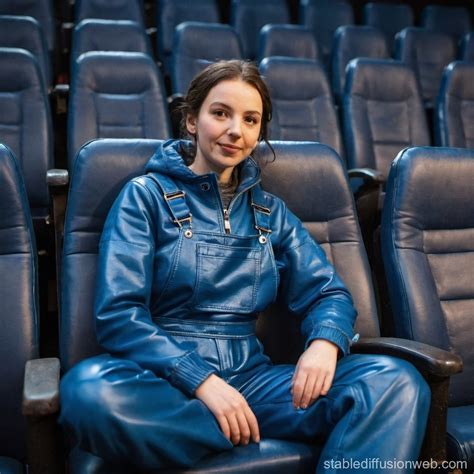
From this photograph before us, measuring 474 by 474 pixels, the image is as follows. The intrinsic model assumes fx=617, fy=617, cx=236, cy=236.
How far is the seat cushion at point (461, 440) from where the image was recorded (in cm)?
77

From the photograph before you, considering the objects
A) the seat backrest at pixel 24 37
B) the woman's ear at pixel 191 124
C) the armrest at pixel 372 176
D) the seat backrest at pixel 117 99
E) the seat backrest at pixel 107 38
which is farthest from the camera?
the seat backrest at pixel 107 38

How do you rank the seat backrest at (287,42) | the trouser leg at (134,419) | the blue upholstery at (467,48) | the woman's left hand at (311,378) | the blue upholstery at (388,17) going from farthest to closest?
the blue upholstery at (388,17) → the blue upholstery at (467,48) → the seat backrest at (287,42) → the woman's left hand at (311,378) → the trouser leg at (134,419)

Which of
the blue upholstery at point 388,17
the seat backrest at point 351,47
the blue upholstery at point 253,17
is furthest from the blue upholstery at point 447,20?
the blue upholstery at point 253,17

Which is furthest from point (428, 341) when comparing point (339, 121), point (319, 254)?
point (339, 121)

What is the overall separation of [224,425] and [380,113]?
4.68ft

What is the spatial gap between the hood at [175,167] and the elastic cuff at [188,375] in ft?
0.92

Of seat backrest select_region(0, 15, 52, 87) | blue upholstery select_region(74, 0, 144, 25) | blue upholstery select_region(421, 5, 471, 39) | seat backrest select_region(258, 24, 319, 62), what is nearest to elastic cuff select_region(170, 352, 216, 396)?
seat backrest select_region(0, 15, 52, 87)

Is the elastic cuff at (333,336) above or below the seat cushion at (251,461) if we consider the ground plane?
above

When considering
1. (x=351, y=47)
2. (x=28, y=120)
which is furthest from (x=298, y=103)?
(x=28, y=120)

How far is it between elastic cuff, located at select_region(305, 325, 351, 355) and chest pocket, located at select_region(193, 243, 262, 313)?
0.32 feet

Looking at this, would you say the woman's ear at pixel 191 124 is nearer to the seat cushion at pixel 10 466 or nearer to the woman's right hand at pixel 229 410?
the woman's right hand at pixel 229 410

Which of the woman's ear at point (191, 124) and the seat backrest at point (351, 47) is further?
the seat backrest at point (351, 47)

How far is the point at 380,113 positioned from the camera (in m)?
1.89

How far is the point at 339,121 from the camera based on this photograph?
6.43 ft
